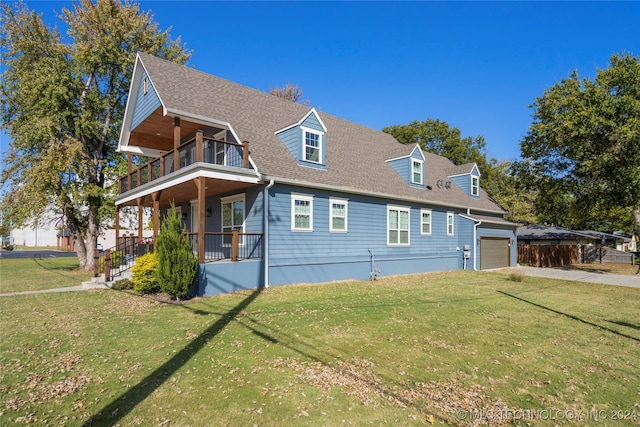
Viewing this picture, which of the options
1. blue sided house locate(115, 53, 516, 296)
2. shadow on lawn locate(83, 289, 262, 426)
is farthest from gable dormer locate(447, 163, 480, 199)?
shadow on lawn locate(83, 289, 262, 426)

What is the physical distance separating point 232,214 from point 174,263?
4.58 meters

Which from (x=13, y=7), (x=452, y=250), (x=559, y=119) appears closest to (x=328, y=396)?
(x=452, y=250)

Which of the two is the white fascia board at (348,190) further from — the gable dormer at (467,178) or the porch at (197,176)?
the gable dormer at (467,178)

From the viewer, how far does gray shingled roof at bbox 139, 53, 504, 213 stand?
13.3 m

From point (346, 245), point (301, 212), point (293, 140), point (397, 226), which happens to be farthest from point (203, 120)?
point (397, 226)

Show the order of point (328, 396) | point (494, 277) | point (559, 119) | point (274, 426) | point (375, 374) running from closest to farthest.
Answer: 1. point (274, 426)
2. point (328, 396)
3. point (375, 374)
4. point (494, 277)
5. point (559, 119)

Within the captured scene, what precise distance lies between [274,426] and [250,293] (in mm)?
7498

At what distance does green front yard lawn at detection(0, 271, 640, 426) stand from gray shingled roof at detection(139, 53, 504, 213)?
237 inches

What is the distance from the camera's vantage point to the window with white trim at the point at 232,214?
44.8 ft

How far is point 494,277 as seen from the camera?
1725 centimetres

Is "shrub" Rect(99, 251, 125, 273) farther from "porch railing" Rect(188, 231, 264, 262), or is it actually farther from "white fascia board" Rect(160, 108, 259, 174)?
"white fascia board" Rect(160, 108, 259, 174)

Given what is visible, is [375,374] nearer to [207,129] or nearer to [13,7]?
[207,129]

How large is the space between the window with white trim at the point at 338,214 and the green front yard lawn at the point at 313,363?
4819 mm

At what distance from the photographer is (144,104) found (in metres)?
14.9
